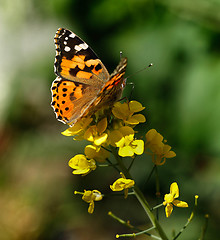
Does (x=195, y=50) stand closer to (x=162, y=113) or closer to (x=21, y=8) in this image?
(x=162, y=113)

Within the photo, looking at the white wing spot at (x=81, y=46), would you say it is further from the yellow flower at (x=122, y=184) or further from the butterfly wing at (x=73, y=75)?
the yellow flower at (x=122, y=184)

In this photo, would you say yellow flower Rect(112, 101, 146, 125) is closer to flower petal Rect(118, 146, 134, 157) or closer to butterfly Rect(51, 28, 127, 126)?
butterfly Rect(51, 28, 127, 126)

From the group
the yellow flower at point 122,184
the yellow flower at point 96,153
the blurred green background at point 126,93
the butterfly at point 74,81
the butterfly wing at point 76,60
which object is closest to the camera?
the yellow flower at point 122,184

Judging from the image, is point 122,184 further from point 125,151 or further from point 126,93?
point 126,93

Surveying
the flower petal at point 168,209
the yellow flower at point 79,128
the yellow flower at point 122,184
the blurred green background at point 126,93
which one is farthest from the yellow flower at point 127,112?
the blurred green background at point 126,93

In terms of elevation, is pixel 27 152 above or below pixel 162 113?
below

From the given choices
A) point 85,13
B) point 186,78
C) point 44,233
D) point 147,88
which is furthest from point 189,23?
point 44,233
